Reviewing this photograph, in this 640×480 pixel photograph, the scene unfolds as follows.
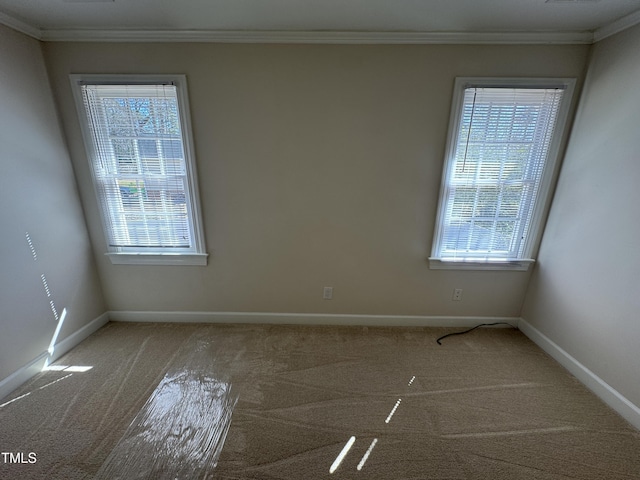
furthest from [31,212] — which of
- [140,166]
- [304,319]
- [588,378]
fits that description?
[588,378]

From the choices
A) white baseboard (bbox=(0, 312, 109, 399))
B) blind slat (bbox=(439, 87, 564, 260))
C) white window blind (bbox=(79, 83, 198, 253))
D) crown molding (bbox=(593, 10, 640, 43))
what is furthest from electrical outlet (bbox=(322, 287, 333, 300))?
crown molding (bbox=(593, 10, 640, 43))

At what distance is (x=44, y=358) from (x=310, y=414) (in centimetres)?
197

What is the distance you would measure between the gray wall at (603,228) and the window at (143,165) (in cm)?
289

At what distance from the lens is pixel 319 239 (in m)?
2.20

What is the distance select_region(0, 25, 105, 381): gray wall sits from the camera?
1.60 meters

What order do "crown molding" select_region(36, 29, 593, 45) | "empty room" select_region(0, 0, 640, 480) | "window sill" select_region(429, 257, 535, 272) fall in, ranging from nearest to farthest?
"empty room" select_region(0, 0, 640, 480) → "crown molding" select_region(36, 29, 593, 45) → "window sill" select_region(429, 257, 535, 272)

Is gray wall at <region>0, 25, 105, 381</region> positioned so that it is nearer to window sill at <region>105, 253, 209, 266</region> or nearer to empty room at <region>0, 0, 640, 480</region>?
empty room at <region>0, 0, 640, 480</region>

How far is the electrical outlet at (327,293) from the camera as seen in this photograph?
2.32 meters

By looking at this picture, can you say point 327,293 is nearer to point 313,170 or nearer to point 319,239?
point 319,239

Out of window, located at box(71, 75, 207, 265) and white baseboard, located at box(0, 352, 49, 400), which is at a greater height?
window, located at box(71, 75, 207, 265)

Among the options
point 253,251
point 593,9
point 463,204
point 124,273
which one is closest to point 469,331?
point 463,204

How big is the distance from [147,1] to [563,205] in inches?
123

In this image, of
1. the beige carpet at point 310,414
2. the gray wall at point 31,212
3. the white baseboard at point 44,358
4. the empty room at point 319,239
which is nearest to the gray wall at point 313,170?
the empty room at point 319,239

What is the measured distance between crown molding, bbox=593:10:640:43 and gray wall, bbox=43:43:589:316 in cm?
9
